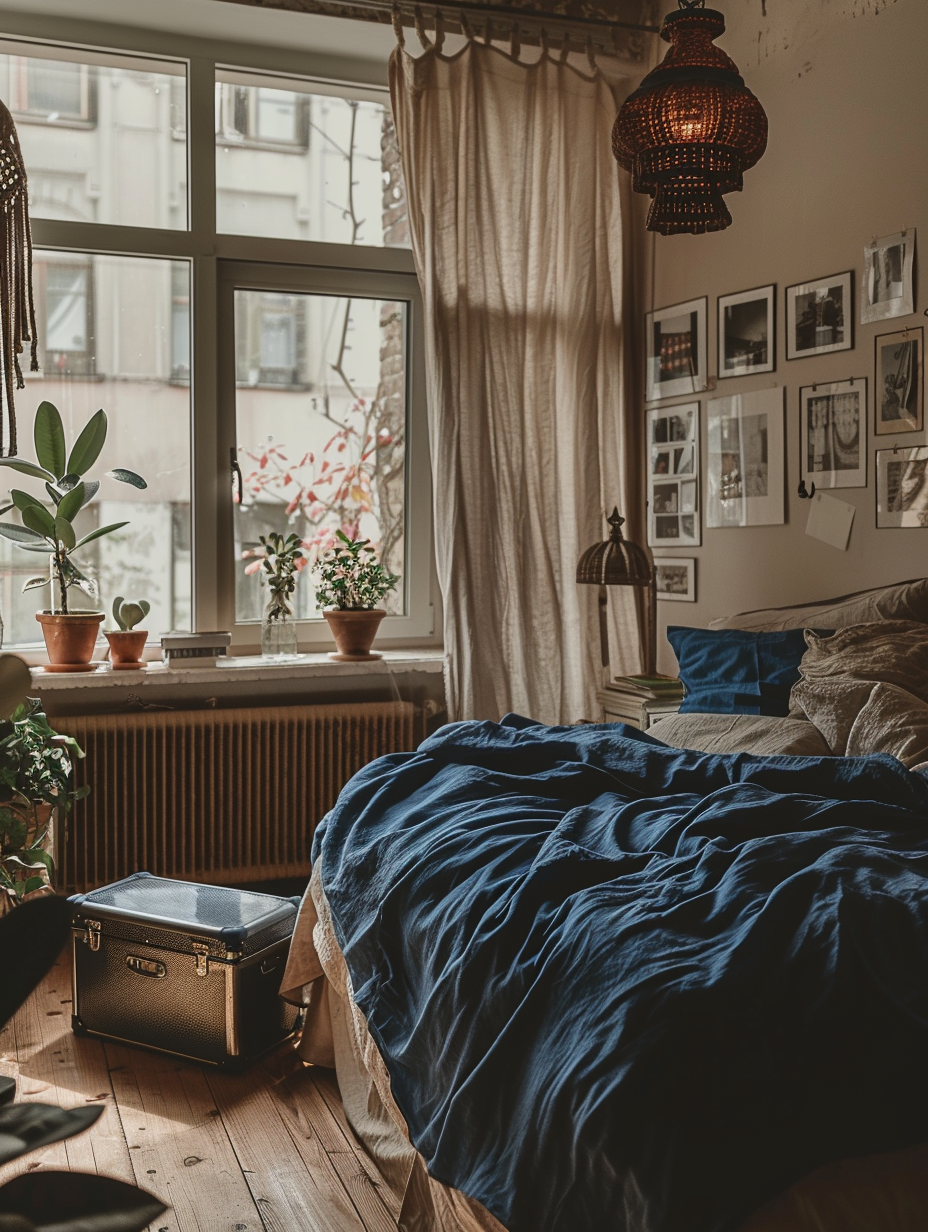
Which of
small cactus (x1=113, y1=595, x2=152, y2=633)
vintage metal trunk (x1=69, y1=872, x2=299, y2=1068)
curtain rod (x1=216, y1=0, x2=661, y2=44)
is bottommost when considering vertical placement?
vintage metal trunk (x1=69, y1=872, x2=299, y2=1068)

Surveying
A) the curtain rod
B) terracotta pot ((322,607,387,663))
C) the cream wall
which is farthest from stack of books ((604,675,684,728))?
the curtain rod

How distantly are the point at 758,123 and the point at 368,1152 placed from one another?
6.98ft

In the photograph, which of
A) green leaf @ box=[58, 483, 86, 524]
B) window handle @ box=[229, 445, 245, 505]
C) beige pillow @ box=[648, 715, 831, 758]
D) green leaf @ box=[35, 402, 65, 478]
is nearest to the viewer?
beige pillow @ box=[648, 715, 831, 758]

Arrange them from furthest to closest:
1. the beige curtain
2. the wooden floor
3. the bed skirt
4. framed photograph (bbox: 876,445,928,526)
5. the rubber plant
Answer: the beige curtain < framed photograph (bbox: 876,445,928,526) < the wooden floor < the bed skirt < the rubber plant

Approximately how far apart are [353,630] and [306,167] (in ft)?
5.60

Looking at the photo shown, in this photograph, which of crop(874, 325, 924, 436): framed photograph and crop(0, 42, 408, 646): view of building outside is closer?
crop(874, 325, 924, 436): framed photograph

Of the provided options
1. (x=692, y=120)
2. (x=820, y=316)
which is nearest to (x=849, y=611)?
(x=820, y=316)

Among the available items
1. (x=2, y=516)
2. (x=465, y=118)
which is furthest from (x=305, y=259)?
(x=2, y=516)

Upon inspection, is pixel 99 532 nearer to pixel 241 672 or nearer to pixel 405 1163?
pixel 241 672

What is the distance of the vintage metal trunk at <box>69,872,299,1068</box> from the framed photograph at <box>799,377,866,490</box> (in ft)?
6.29

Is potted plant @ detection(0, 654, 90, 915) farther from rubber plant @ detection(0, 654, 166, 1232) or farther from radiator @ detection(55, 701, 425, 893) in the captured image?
rubber plant @ detection(0, 654, 166, 1232)

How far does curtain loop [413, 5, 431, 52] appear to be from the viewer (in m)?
3.87

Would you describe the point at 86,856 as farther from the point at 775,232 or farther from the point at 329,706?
the point at 775,232

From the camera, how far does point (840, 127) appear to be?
10.8ft
